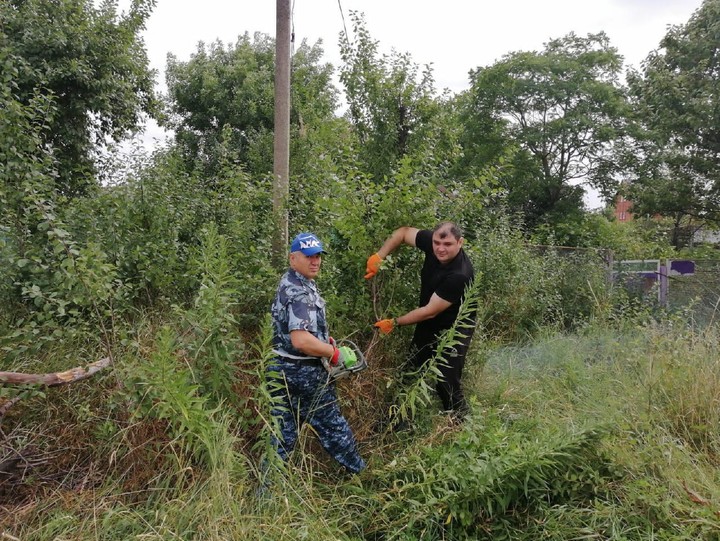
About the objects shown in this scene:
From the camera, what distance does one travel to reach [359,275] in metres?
3.94

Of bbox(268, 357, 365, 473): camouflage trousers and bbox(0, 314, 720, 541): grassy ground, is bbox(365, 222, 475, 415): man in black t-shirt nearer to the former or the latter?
bbox(0, 314, 720, 541): grassy ground

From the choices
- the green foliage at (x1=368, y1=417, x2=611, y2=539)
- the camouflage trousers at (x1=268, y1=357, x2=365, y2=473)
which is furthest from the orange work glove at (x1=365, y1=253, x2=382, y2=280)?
the green foliage at (x1=368, y1=417, x2=611, y2=539)

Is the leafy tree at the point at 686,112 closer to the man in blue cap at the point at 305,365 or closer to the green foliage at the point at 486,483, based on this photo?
the green foliage at the point at 486,483

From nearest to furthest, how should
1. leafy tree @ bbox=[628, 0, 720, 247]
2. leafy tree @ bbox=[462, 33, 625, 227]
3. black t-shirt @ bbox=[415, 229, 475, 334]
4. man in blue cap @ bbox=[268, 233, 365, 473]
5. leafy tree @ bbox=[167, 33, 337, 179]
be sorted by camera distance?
1. man in blue cap @ bbox=[268, 233, 365, 473]
2. black t-shirt @ bbox=[415, 229, 475, 334]
3. leafy tree @ bbox=[628, 0, 720, 247]
4. leafy tree @ bbox=[167, 33, 337, 179]
5. leafy tree @ bbox=[462, 33, 625, 227]

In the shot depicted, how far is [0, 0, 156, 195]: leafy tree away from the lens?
6941 mm

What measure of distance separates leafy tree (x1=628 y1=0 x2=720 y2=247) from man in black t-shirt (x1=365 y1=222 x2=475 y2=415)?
10116mm

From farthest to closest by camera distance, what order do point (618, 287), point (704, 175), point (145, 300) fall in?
point (704, 175) → point (618, 287) → point (145, 300)

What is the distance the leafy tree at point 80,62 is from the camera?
6.94 meters

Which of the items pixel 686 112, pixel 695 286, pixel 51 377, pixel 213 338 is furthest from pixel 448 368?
pixel 686 112

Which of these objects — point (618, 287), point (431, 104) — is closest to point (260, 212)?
point (431, 104)

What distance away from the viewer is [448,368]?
3605 mm

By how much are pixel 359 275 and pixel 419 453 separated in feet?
4.84

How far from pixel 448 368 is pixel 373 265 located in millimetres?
926

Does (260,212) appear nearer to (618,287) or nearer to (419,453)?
(419,453)
